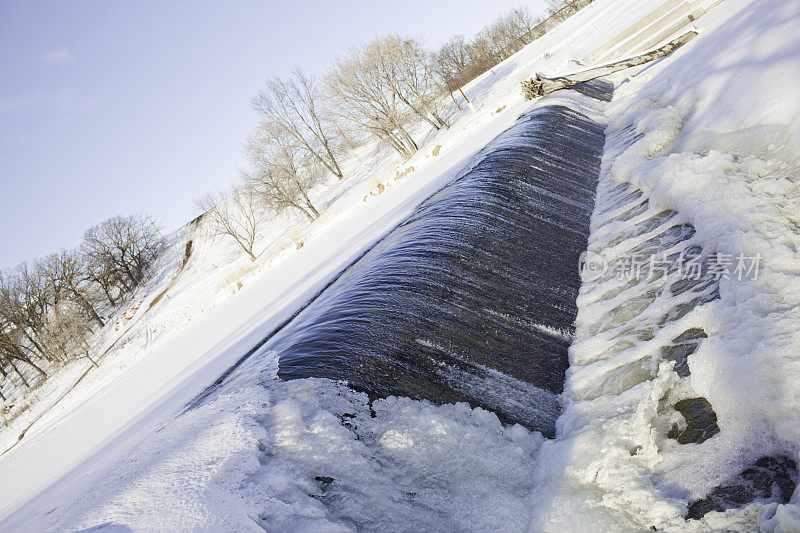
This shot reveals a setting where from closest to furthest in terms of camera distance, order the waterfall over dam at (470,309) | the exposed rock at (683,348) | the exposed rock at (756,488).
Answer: the exposed rock at (756,488)
the exposed rock at (683,348)
the waterfall over dam at (470,309)

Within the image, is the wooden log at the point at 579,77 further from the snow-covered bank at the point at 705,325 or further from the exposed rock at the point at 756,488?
the exposed rock at the point at 756,488

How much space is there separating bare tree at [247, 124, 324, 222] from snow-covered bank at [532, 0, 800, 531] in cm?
2667

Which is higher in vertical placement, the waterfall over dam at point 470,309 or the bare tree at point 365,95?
the bare tree at point 365,95

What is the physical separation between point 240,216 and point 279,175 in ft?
17.7

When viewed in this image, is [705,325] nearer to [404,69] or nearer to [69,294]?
[404,69]

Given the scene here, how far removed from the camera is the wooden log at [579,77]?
14.8 metres

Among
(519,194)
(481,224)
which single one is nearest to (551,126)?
(519,194)

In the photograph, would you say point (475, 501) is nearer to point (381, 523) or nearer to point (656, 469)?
point (381, 523)

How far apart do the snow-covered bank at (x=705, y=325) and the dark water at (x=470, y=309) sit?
0.31m

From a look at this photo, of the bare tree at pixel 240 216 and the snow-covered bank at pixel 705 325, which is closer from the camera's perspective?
the snow-covered bank at pixel 705 325

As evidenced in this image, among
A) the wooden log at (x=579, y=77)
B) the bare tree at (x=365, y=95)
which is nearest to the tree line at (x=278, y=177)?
the bare tree at (x=365, y=95)

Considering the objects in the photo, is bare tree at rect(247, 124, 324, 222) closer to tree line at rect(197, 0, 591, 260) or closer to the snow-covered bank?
tree line at rect(197, 0, 591, 260)

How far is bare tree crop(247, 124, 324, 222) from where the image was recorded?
3114cm

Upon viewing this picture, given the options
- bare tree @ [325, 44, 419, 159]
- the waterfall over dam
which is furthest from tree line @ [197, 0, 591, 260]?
the waterfall over dam
